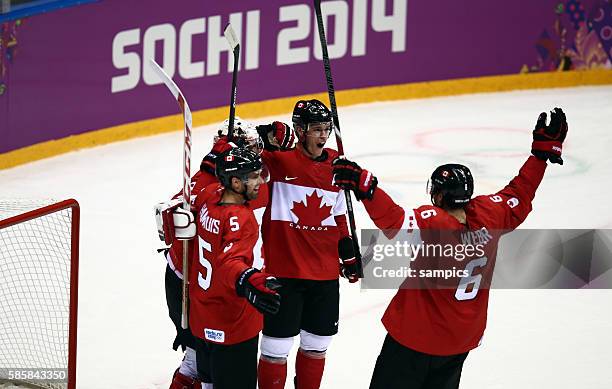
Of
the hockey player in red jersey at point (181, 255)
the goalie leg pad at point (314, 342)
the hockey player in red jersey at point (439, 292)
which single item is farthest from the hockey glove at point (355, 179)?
the goalie leg pad at point (314, 342)

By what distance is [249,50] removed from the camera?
9719 millimetres

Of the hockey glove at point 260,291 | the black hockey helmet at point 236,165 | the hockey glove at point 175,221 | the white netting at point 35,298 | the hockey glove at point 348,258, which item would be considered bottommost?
the white netting at point 35,298

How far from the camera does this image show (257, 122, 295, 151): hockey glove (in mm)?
4715

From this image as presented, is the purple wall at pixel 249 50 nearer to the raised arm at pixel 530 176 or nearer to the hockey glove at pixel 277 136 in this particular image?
the hockey glove at pixel 277 136

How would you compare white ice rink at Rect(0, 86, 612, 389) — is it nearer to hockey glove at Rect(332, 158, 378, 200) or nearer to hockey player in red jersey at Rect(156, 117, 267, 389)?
hockey player in red jersey at Rect(156, 117, 267, 389)

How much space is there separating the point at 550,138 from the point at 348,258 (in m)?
1.04

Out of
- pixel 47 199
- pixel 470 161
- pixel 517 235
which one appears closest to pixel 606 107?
pixel 470 161

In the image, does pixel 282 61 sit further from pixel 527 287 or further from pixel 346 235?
pixel 346 235

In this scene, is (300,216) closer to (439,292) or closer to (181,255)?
(181,255)

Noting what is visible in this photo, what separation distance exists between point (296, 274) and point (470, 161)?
4452mm

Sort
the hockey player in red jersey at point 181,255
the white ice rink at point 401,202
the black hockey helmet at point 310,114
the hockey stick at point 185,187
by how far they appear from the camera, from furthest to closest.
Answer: the white ice rink at point 401,202
the black hockey helmet at point 310,114
the hockey player in red jersey at point 181,255
the hockey stick at point 185,187

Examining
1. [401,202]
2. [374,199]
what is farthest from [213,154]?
[401,202]

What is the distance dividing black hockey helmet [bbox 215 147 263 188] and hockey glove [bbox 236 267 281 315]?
402 mm

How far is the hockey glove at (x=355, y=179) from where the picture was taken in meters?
3.75
